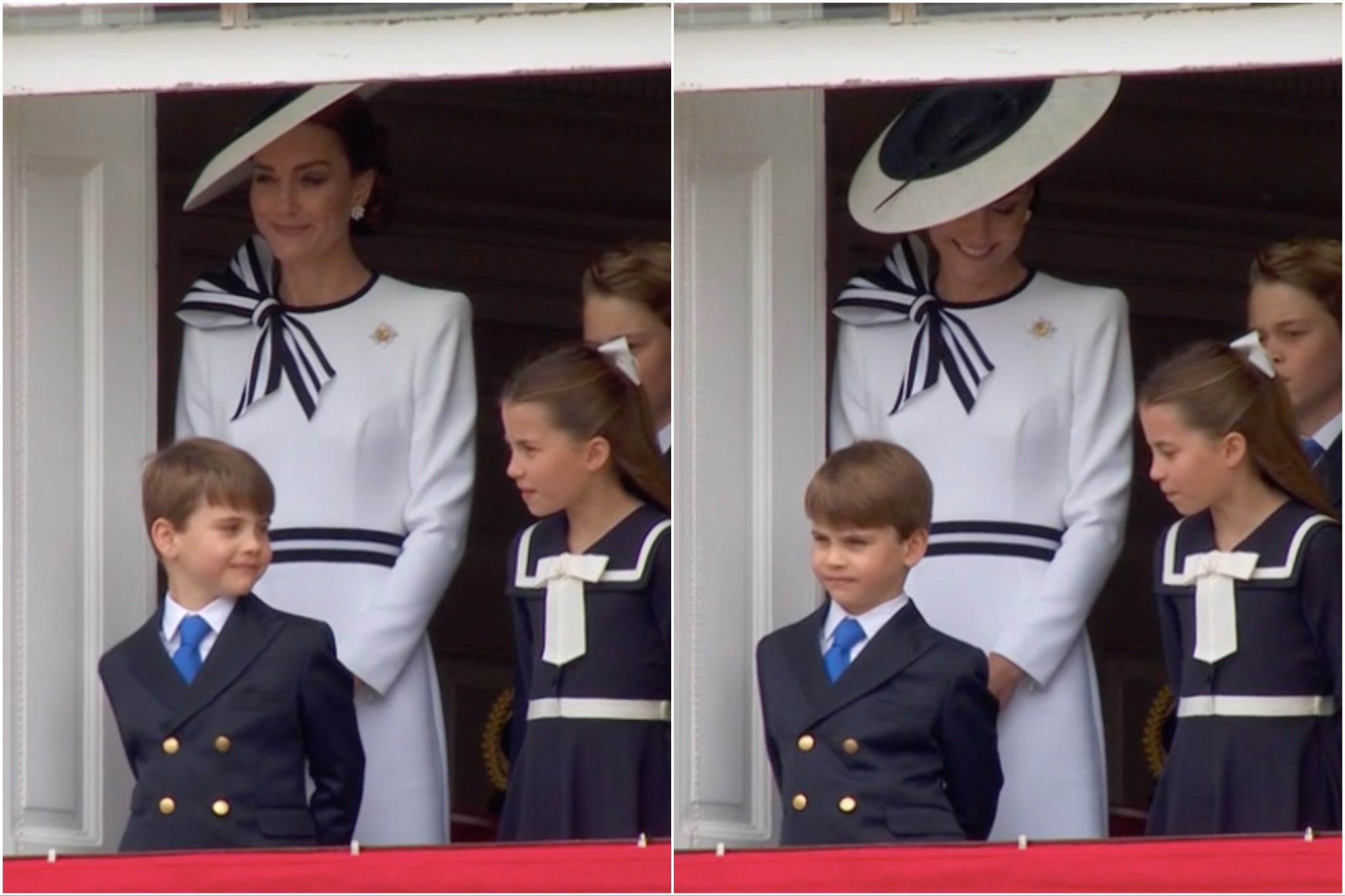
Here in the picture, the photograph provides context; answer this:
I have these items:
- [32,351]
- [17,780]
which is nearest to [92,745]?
[17,780]

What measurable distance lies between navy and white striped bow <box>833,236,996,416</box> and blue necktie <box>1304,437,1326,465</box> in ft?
1.73

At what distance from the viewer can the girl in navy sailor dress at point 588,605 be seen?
6.03 m

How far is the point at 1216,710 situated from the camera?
6008 mm

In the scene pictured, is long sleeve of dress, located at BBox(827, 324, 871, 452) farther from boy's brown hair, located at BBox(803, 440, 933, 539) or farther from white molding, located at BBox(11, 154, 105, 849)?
white molding, located at BBox(11, 154, 105, 849)

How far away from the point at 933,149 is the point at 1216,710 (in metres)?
0.94

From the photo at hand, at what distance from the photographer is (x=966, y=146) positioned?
6098 mm

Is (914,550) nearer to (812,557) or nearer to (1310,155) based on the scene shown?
(812,557)

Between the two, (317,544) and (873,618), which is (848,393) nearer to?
(873,618)

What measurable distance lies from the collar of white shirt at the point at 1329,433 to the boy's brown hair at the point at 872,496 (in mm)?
585

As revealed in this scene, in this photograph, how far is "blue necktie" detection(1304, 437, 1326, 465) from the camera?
6.04 meters

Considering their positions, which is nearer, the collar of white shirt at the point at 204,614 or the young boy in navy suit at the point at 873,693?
the young boy in navy suit at the point at 873,693

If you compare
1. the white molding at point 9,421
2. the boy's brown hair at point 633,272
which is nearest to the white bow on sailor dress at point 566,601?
the boy's brown hair at point 633,272

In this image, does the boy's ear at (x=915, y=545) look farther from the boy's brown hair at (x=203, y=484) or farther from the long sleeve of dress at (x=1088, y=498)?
the boy's brown hair at (x=203, y=484)

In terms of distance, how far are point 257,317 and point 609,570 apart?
683mm
